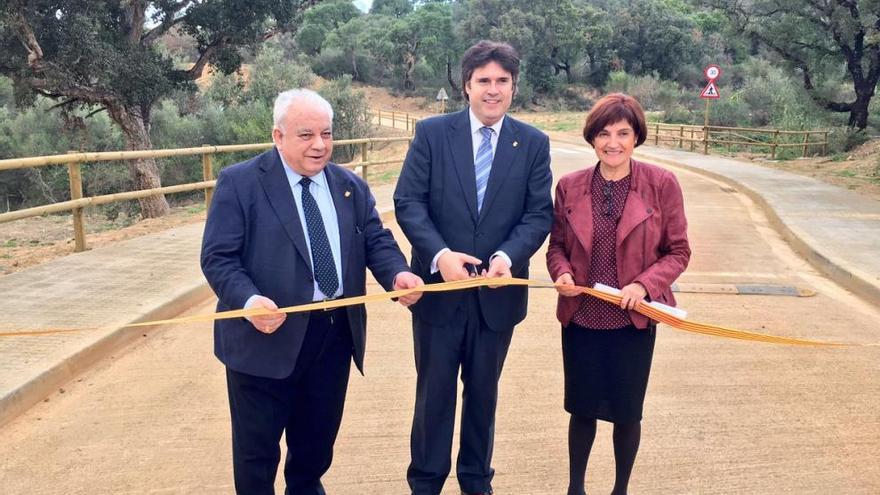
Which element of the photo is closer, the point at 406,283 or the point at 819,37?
the point at 406,283

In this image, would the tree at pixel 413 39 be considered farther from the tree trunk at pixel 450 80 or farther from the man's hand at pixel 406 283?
the man's hand at pixel 406 283

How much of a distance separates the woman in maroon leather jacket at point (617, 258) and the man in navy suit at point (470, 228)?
21cm

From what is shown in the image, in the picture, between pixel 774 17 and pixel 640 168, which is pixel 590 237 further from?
pixel 774 17

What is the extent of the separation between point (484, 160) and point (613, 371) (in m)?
0.99

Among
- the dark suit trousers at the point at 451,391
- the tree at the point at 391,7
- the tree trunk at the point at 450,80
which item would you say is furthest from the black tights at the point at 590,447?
the tree at the point at 391,7

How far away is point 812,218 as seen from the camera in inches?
407

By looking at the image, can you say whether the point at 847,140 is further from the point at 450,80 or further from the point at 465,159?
the point at 450,80

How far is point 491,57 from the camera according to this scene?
2.80 m

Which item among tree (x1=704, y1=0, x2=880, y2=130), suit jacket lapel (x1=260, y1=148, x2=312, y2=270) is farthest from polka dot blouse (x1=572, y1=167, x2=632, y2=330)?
tree (x1=704, y1=0, x2=880, y2=130)

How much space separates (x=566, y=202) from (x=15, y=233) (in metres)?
13.9

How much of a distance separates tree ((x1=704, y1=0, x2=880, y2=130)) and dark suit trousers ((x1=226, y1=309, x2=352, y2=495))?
2099 cm

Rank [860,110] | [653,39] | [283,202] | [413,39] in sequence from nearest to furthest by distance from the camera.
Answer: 1. [283,202]
2. [860,110]
3. [653,39]
4. [413,39]

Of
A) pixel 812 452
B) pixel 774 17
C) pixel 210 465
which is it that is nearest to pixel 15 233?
pixel 210 465

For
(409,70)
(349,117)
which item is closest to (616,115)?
(349,117)
